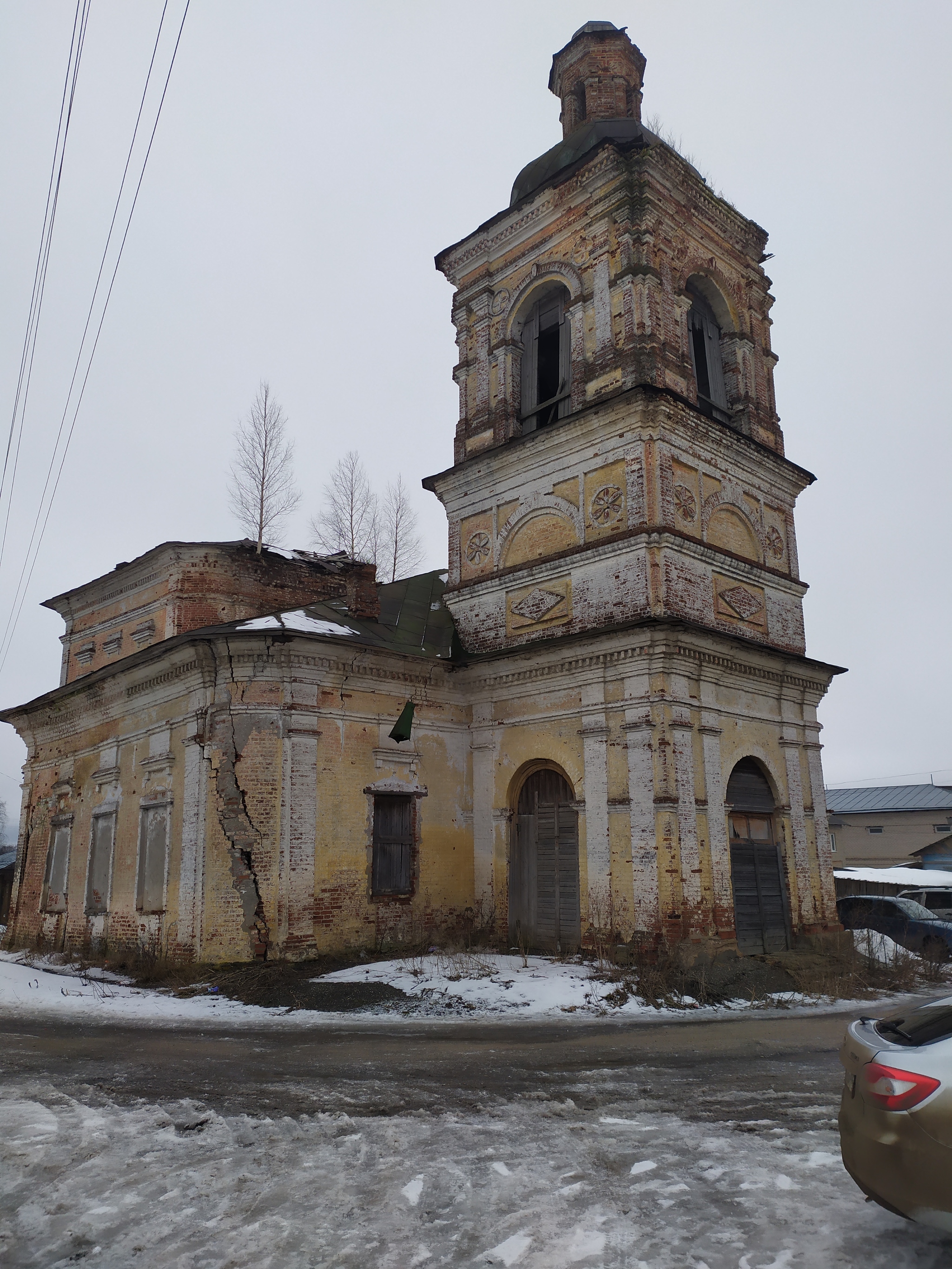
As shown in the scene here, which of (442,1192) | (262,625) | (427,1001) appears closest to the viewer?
(442,1192)

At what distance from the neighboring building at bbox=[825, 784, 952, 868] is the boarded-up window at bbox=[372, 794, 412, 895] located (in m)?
28.7

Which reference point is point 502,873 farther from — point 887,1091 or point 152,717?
point 887,1091

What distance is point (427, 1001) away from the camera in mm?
10633

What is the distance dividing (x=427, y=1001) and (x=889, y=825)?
34735mm

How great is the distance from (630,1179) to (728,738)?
9933 mm

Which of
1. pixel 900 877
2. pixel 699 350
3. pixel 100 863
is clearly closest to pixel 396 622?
pixel 100 863

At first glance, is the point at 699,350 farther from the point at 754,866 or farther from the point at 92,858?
the point at 92,858

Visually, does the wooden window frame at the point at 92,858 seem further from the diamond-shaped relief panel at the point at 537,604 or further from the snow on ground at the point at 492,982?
the diamond-shaped relief panel at the point at 537,604

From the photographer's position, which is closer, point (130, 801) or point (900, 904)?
point (130, 801)

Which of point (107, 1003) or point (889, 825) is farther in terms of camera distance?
point (889, 825)

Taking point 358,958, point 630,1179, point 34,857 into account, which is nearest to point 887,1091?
point 630,1179

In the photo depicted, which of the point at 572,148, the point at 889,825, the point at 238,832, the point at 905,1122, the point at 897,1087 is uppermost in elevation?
the point at 572,148

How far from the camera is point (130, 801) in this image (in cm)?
1562

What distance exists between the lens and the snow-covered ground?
400 inches
